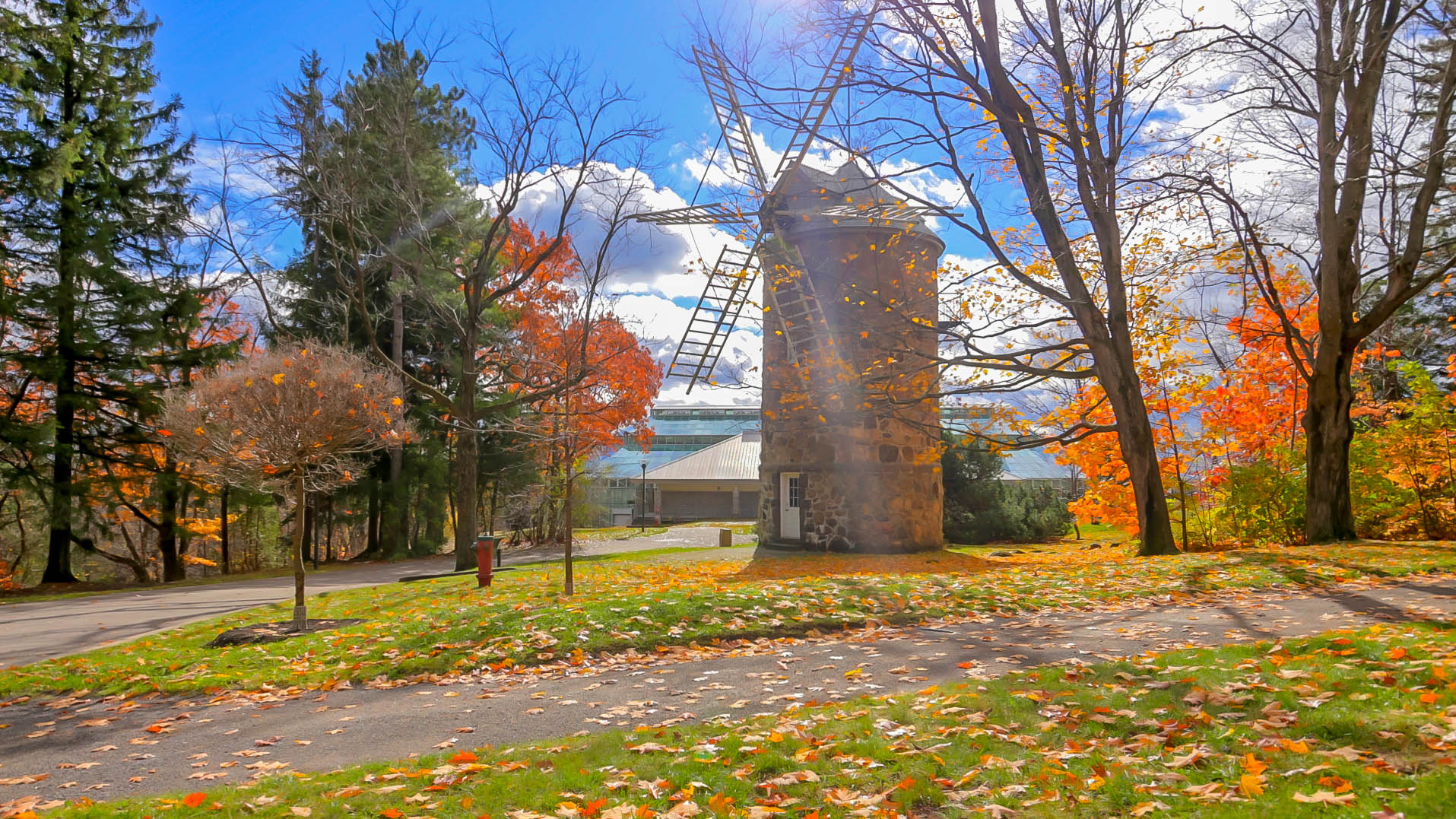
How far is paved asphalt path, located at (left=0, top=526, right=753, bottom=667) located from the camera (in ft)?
32.2

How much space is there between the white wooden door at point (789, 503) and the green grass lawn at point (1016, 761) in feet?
48.9

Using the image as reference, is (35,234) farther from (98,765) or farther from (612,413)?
(98,765)

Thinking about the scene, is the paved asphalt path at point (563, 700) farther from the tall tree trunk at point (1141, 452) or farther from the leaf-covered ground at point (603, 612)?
the tall tree trunk at point (1141, 452)

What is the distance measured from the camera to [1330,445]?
13.2 m

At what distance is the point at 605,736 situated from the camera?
532 centimetres

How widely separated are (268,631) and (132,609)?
212 inches

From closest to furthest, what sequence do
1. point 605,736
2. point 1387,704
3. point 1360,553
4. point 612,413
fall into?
1. point 1387,704
2. point 605,736
3. point 1360,553
4. point 612,413

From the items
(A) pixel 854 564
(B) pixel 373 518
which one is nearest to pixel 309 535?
(B) pixel 373 518

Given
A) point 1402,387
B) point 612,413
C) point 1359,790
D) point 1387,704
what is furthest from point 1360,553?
point 612,413

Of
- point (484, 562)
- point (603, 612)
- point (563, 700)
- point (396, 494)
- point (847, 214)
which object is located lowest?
point (563, 700)

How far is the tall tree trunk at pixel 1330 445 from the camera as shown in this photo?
13219 millimetres

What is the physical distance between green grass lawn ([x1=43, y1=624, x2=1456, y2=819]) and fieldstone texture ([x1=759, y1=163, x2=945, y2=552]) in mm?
13925

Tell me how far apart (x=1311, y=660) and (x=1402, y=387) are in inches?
829

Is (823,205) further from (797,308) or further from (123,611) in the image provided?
(123,611)
